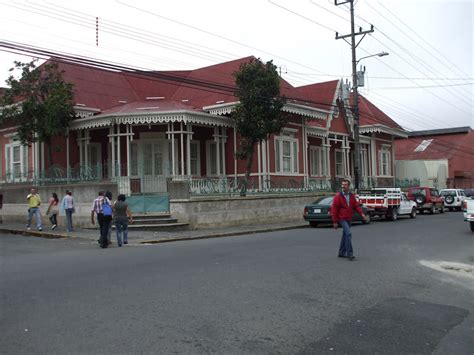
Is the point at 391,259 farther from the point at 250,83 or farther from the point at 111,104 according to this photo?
the point at 111,104

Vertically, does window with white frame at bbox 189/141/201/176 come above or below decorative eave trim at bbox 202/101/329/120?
below

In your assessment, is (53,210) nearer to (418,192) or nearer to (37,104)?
(37,104)

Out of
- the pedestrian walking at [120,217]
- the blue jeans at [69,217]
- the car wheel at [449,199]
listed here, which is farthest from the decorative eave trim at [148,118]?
the car wheel at [449,199]

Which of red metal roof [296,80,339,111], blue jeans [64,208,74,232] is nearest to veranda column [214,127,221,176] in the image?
blue jeans [64,208,74,232]

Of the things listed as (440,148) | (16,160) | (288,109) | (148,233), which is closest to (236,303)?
(148,233)

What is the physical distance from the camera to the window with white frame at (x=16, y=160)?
964 inches

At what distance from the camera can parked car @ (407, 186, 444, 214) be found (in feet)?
103

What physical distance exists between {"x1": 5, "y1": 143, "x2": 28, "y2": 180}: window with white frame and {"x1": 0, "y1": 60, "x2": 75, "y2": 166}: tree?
2983 millimetres

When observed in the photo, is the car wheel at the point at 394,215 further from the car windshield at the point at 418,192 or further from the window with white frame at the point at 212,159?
the window with white frame at the point at 212,159

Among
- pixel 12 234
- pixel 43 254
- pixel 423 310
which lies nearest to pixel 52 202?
pixel 12 234

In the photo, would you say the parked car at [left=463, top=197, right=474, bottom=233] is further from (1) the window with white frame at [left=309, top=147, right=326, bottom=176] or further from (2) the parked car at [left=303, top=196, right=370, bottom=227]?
(1) the window with white frame at [left=309, top=147, right=326, bottom=176]

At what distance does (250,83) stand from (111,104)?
26.7 ft

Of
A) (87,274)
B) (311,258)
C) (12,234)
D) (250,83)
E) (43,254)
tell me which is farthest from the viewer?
(250,83)

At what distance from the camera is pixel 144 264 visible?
34.2 feet
